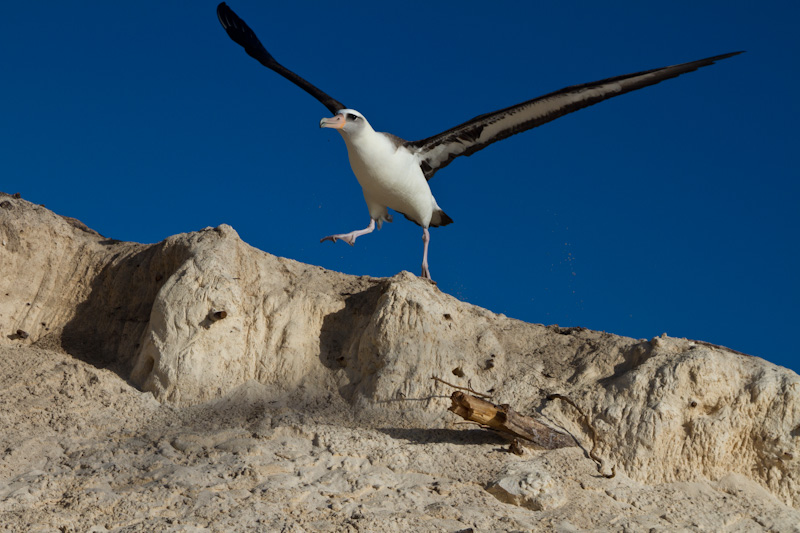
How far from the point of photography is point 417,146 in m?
10.5

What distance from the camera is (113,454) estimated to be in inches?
257

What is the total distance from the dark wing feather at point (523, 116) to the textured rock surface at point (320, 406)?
2.49 m

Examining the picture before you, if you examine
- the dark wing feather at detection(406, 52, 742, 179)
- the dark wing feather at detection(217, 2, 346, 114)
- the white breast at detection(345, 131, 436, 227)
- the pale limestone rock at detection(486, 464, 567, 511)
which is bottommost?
the pale limestone rock at detection(486, 464, 567, 511)

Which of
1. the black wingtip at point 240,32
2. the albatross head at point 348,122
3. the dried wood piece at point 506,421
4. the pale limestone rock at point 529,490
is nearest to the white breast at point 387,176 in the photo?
the albatross head at point 348,122

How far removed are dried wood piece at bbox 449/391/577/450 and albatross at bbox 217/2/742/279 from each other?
10.9ft

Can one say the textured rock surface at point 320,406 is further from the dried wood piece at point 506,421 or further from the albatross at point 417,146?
the albatross at point 417,146

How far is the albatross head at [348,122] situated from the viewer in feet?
33.0

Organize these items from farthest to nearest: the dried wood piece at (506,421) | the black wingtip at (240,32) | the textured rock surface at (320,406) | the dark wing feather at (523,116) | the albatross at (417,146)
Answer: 1. the black wingtip at (240,32)
2. the albatross at (417,146)
3. the dark wing feather at (523,116)
4. the dried wood piece at (506,421)
5. the textured rock surface at (320,406)

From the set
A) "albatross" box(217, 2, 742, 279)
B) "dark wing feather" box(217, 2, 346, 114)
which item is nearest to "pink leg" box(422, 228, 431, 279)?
"albatross" box(217, 2, 742, 279)

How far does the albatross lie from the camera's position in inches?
374

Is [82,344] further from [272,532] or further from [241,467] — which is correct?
[272,532]

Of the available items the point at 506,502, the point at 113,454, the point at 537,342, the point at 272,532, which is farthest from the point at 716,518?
the point at 113,454

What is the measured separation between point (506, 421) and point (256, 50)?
785 centimetres

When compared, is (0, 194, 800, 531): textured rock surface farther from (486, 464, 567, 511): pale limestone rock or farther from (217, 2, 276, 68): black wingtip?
(217, 2, 276, 68): black wingtip
